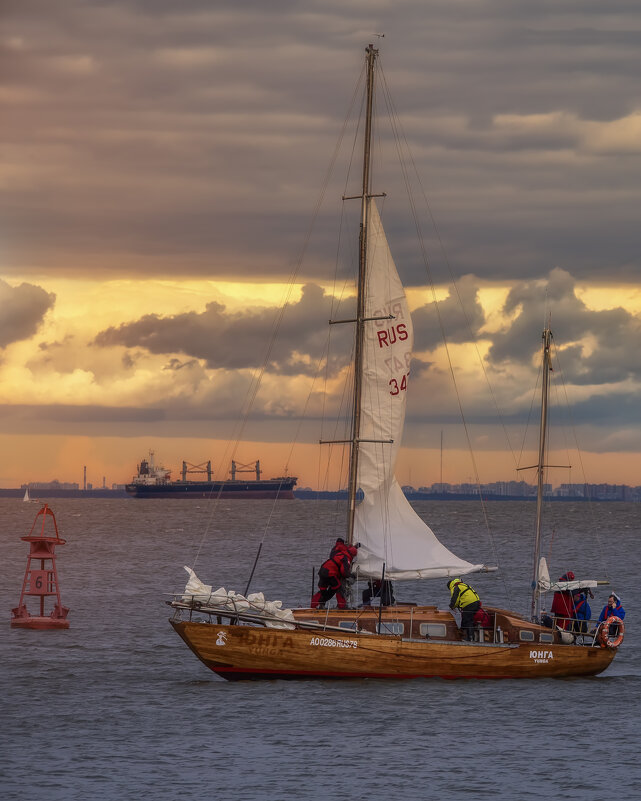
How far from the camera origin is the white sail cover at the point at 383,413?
3459cm

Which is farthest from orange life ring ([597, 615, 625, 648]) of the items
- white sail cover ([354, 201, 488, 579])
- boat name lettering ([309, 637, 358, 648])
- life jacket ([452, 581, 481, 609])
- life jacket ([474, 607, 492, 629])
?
boat name lettering ([309, 637, 358, 648])

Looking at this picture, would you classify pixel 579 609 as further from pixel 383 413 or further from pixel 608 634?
pixel 383 413

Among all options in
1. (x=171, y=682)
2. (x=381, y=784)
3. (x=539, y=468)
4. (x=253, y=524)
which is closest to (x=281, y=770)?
(x=381, y=784)

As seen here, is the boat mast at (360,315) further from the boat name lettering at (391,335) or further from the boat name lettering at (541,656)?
the boat name lettering at (541,656)

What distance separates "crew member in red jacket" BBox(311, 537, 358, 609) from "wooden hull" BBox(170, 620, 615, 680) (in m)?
1.74

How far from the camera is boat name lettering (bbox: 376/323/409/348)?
3484 centimetres

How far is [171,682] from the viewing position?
116 feet

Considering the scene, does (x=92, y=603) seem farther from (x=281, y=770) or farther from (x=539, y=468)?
(x=281, y=770)

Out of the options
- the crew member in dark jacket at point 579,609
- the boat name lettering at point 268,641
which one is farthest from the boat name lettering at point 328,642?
the crew member in dark jacket at point 579,609

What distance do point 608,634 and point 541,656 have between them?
6.81ft

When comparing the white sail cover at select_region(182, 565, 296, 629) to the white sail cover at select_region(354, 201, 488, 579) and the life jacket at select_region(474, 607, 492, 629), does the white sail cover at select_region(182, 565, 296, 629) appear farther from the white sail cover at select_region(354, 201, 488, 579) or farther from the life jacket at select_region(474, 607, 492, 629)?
the life jacket at select_region(474, 607, 492, 629)

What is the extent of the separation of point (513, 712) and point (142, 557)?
71356mm

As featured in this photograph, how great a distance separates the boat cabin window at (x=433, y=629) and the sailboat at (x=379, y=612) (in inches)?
0.9

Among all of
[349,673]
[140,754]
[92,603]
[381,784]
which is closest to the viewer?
[381,784]
